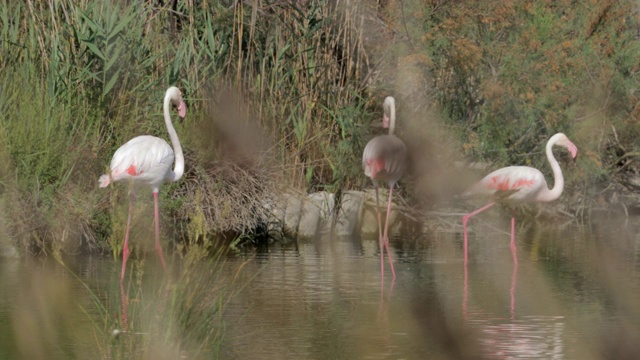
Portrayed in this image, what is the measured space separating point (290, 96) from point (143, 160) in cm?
307

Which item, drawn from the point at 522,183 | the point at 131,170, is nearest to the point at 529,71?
the point at 522,183

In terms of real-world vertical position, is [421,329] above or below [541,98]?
below

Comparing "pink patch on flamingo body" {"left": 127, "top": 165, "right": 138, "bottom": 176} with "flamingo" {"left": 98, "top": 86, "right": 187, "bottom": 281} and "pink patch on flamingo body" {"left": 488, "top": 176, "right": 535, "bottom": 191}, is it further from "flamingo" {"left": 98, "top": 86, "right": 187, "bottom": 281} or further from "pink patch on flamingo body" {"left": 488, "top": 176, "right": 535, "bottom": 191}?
"pink patch on flamingo body" {"left": 488, "top": 176, "right": 535, "bottom": 191}

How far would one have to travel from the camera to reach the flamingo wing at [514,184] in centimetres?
1164

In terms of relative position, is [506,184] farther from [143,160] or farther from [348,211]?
[143,160]

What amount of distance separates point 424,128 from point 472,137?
25.1 inches

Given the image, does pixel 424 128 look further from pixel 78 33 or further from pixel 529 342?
pixel 529 342

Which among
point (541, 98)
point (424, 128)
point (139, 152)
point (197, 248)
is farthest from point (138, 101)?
point (197, 248)

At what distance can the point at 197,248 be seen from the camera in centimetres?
545

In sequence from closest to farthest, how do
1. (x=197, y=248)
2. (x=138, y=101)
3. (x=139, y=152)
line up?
1. (x=197, y=248)
2. (x=139, y=152)
3. (x=138, y=101)

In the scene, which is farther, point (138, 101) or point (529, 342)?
point (138, 101)

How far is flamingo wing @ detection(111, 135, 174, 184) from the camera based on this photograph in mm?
9773

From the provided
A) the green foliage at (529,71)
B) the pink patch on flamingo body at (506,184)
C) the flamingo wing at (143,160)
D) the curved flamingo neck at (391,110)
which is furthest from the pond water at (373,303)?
the green foliage at (529,71)

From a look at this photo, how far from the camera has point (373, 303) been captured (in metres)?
8.61
